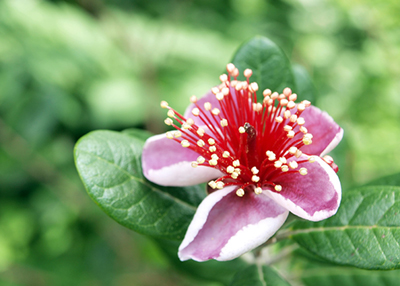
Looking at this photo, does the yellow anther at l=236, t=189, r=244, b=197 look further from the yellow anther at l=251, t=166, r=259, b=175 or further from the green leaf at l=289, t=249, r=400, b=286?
the green leaf at l=289, t=249, r=400, b=286

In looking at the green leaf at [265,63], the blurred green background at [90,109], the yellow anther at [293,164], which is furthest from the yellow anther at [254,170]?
the blurred green background at [90,109]

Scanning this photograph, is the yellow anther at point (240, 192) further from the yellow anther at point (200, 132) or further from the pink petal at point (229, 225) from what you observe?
the yellow anther at point (200, 132)

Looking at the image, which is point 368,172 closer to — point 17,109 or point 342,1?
point 342,1

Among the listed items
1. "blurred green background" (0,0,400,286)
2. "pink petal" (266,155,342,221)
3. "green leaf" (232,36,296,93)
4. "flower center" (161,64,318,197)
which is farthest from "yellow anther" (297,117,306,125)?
"blurred green background" (0,0,400,286)

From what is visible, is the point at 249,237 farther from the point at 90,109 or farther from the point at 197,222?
the point at 90,109

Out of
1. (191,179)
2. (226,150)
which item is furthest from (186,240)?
(226,150)

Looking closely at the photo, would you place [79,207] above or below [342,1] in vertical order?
below
